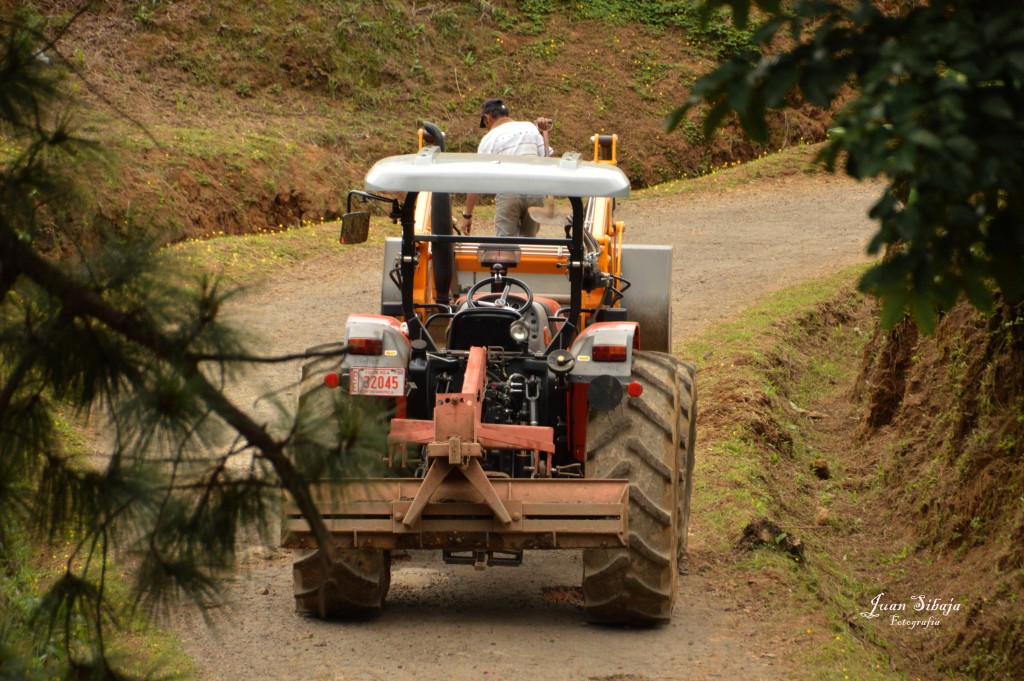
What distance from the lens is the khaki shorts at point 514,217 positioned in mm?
8719

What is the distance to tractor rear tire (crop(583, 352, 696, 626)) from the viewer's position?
21.8ft

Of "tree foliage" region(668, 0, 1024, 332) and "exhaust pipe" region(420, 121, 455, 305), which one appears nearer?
"tree foliage" region(668, 0, 1024, 332)

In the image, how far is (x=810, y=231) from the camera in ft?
61.0

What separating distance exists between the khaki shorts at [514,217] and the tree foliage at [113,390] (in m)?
5.22

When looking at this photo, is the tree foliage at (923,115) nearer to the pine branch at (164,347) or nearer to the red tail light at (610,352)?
the pine branch at (164,347)

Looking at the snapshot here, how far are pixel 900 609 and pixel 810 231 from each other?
1099cm

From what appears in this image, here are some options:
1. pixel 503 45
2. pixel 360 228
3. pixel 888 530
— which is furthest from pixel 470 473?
pixel 503 45

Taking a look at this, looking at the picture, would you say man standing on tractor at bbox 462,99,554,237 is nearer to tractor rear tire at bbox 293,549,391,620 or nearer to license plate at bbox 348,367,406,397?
license plate at bbox 348,367,406,397

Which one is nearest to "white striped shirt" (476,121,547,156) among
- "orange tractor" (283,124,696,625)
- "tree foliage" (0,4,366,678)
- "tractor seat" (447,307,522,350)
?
"orange tractor" (283,124,696,625)

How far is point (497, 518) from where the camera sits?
20.4 feet

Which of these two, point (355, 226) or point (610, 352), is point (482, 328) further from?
point (355, 226)

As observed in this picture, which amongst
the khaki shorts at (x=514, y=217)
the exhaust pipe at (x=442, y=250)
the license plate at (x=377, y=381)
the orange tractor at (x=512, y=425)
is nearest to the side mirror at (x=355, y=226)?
the orange tractor at (x=512, y=425)

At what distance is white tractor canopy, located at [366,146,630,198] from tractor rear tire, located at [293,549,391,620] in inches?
70.6

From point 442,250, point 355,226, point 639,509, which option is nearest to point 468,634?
point 639,509
